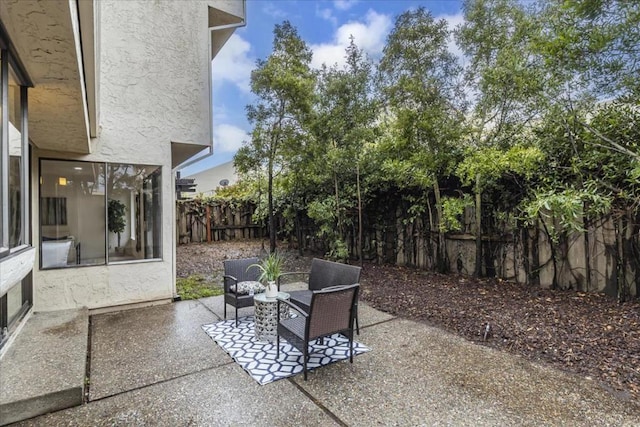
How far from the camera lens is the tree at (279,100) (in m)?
8.21

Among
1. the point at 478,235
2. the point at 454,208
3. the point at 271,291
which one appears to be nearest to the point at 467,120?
the point at 454,208

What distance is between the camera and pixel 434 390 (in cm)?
288

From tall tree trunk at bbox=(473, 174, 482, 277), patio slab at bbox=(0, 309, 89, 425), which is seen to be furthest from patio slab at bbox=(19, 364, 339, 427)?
tall tree trunk at bbox=(473, 174, 482, 277)

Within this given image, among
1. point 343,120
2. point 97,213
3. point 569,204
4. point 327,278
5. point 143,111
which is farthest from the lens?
point 343,120

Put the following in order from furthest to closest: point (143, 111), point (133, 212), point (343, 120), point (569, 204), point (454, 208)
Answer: point (343, 120), point (454, 208), point (133, 212), point (143, 111), point (569, 204)

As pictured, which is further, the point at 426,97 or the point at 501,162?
the point at 426,97

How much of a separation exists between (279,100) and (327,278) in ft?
19.4

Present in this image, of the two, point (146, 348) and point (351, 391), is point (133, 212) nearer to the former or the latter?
point (146, 348)

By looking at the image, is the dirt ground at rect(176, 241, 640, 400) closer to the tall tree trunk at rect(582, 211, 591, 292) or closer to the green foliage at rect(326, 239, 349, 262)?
the tall tree trunk at rect(582, 211, 591, 292)

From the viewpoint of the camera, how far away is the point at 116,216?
5.42m

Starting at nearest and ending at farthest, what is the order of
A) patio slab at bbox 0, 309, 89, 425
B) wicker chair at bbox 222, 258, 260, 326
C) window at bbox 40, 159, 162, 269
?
patio slab at bbox 0, 309, 89, 425
wicker chair at bbox 222, 258, 260, 326
window at bbox 40, 159, 162, 269

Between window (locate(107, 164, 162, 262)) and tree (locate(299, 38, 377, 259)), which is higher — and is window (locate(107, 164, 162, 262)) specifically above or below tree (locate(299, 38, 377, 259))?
below

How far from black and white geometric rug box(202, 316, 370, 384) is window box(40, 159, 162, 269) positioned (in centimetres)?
230

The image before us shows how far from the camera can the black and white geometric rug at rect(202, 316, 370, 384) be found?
3248 mm
